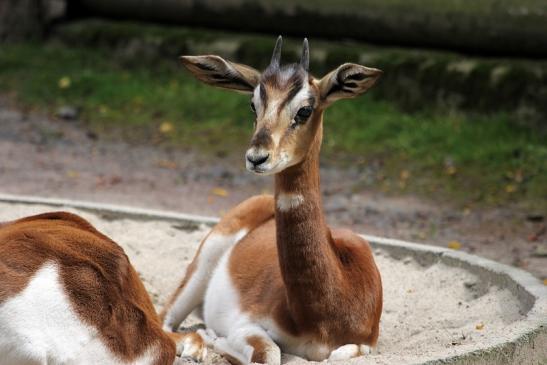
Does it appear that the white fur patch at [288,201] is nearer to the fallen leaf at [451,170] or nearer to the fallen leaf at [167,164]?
the fallen leaf at [451,170]

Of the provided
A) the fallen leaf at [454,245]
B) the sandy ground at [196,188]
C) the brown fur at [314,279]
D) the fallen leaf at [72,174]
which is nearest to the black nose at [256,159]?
the brown fur at [314,279]

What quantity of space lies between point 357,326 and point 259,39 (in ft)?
22.3

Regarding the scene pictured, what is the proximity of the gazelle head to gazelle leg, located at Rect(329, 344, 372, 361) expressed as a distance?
2.62ft

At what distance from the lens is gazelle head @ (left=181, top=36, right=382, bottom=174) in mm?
4551

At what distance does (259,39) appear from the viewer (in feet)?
36.9

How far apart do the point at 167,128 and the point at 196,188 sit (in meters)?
1.78

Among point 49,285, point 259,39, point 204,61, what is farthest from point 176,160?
point 49,285

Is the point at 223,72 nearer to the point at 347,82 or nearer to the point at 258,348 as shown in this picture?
the point at 347,82

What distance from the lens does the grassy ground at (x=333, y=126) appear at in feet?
29.3

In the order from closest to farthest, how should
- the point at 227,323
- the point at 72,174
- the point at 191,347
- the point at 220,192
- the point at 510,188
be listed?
the point at 191,347
the point at 227,323
the point at 510,188
the point at 220,192
the point at 72,174

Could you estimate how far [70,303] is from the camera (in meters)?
3.79

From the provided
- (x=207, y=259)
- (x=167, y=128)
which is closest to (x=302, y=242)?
(x=207, y=259)

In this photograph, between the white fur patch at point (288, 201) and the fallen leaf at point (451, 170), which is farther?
the fallen leaf at point (451, 170)

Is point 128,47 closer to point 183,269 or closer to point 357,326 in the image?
point 183,269
